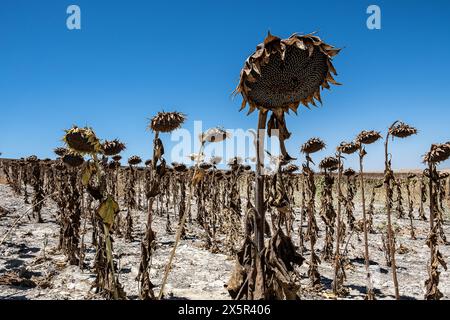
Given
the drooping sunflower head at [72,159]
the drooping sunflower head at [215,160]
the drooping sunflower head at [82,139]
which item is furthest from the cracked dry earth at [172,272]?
the drooping sunflower head at [82,139]

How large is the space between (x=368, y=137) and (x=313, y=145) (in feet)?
4.12

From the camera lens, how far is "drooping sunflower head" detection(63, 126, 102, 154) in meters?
3.27

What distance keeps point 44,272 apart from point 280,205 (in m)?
6.86

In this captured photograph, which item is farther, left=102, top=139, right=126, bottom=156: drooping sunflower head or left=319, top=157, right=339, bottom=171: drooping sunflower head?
left=319, top=157, right=339, bottom=171: drooping sunflower head

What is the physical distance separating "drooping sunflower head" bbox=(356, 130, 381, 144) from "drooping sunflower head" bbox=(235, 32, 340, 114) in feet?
15.7

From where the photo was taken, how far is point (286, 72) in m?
2.45

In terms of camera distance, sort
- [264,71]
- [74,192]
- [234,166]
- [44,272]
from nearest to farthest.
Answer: [264,71] → [44,272] → [74,192] → [234,166]

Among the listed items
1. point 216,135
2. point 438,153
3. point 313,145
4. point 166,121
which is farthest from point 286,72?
point 313,145

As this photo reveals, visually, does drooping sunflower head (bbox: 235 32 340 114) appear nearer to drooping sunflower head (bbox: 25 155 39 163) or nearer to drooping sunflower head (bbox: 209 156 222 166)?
drooping sunflower head (bbox: 209 156 222 166)

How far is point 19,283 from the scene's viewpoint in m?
6.79

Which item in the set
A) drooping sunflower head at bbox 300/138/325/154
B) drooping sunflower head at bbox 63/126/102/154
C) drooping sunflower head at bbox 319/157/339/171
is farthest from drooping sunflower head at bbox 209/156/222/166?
drooping sunflower head at bbox 63/126/102/154
